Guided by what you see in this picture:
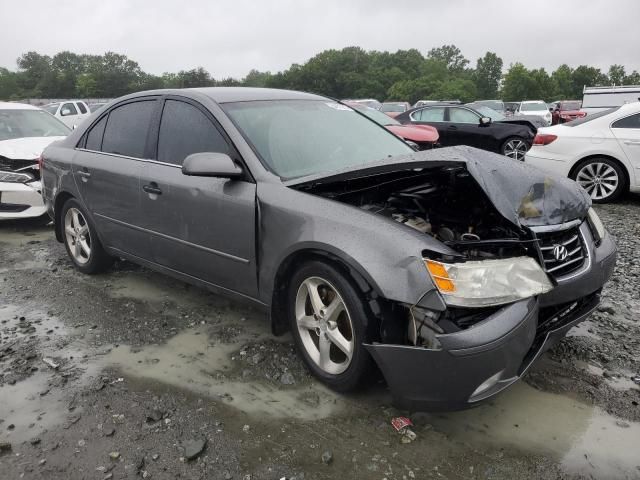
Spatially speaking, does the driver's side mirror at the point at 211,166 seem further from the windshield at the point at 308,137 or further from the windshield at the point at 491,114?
the windshield at the point at 491,114

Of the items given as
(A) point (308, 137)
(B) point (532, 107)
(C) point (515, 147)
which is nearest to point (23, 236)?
(A) point (308, 137)

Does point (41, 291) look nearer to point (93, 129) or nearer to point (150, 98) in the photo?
point (93, 129)

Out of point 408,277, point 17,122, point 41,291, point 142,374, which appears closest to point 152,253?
point 142,374

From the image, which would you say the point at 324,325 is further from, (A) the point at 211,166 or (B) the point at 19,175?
(B) the point at 19,175

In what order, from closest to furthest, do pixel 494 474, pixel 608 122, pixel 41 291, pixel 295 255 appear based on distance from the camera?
pixel 494 474 < pixel 295 255 < pixel 41 291 < pixel 608 122

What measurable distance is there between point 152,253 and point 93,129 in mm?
1441

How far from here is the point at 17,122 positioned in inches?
292

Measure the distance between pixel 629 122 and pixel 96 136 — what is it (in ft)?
22.6

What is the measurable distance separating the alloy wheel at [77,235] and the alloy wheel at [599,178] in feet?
21.1

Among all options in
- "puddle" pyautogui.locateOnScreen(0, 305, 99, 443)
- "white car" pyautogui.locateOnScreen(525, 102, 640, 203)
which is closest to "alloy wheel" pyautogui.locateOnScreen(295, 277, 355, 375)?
"puddle" pyautogui.locateOnScreen(0, 305, 99, 443)

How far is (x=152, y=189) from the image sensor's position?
3592 millimetres

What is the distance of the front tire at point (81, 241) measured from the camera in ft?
14.7

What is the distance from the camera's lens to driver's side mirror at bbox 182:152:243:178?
115 inches

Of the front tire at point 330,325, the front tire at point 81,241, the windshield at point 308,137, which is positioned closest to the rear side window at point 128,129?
the front tire at point 81,241
